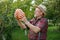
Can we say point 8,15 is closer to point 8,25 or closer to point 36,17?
point 8,25

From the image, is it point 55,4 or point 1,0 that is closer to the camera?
point 1,0

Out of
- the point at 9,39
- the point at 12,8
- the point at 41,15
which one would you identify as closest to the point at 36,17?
the point at 41,15

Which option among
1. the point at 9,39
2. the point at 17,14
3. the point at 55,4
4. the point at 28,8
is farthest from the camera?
the point at 55,4

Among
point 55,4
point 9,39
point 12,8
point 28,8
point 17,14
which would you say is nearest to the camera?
point 17,14

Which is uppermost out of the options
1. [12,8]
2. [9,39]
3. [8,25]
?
[12,8]

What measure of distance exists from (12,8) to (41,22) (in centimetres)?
Answer: 733

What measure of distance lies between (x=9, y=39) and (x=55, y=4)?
14.3ft

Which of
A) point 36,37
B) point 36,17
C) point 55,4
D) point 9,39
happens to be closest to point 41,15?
point 36,17

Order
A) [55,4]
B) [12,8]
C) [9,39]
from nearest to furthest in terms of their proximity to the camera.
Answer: [12,8]
[9,39]
[55,4]

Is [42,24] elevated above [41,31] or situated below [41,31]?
above

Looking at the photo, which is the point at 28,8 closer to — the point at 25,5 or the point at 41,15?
the point at 25,5

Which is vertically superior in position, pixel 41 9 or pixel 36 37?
pixel 41 9

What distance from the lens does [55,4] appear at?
1766cm

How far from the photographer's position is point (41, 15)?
4340 millimetres
